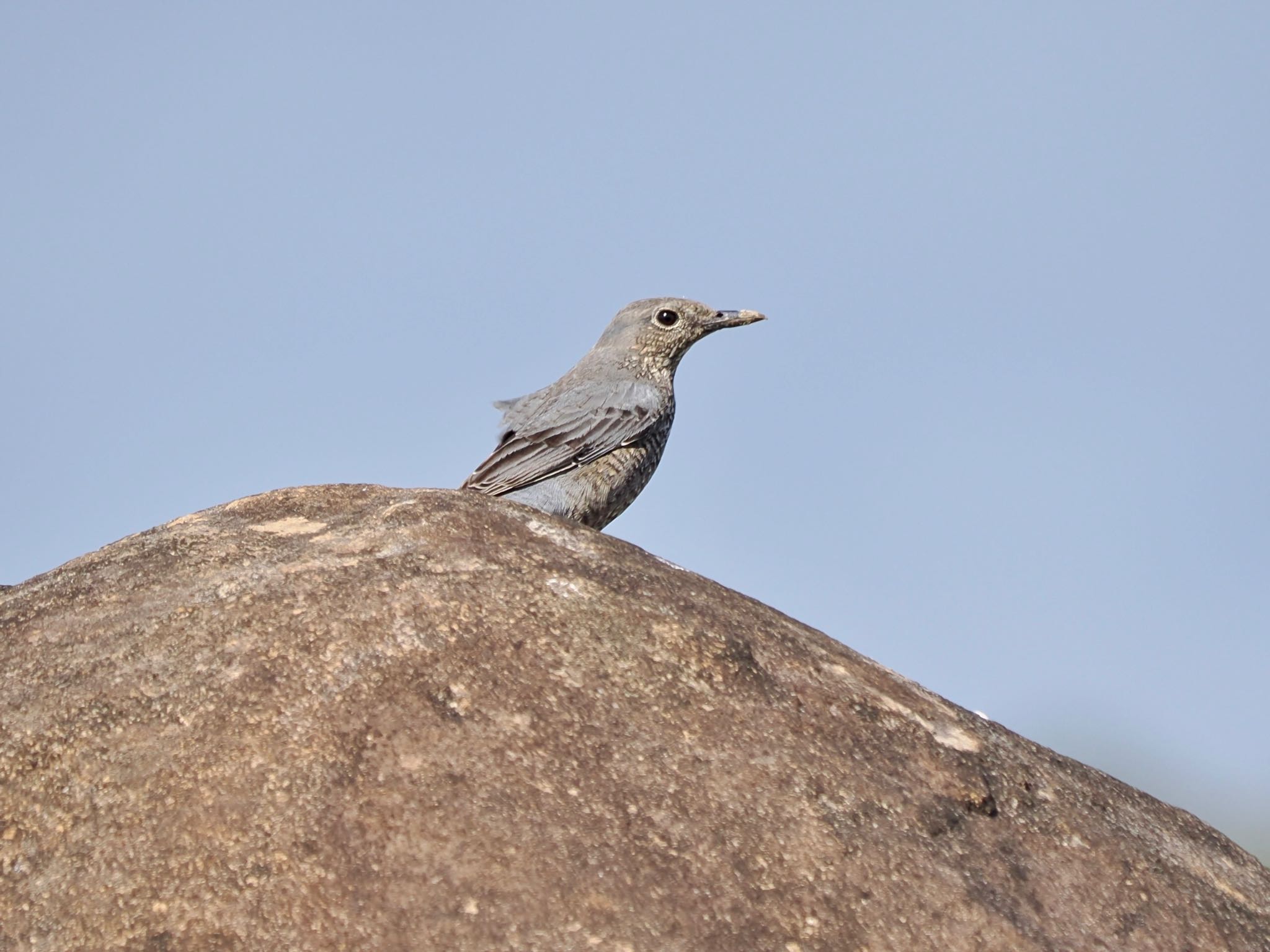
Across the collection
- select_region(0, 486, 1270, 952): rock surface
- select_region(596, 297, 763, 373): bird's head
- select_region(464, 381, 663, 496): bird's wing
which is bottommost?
select_region(0, 486, 1270, 952): rock surface

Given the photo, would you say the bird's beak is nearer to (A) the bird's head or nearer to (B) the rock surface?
(A) the bird's head

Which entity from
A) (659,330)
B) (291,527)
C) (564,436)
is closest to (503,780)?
(291,527)

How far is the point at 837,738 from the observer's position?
5.76 m

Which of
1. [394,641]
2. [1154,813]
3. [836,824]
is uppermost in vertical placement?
[1154,813]

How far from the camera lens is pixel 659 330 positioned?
35.8 feet

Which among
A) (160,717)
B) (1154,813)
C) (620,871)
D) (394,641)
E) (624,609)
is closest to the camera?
(620,871)

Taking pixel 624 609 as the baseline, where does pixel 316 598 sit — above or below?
below

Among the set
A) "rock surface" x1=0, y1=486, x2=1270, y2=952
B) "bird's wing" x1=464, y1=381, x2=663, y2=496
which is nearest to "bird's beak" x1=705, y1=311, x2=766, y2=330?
"bird's wing" x1=464, y1=381, x2=663, y2=496

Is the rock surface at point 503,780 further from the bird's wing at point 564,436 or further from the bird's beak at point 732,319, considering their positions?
the bird's beak at point 732,319

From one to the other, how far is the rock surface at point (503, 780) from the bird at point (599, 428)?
3014 millimetres

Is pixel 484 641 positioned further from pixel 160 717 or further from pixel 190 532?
pixel 190 532

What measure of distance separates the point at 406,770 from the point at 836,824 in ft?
5.45

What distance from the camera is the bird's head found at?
10.9 m

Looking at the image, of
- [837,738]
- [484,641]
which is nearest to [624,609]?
[484,641]
